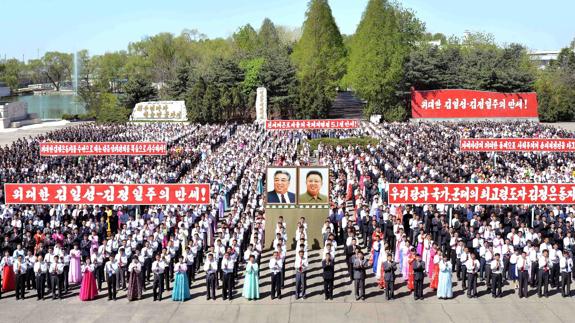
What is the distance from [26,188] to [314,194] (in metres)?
7.43

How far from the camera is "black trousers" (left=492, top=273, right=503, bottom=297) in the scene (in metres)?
14.1

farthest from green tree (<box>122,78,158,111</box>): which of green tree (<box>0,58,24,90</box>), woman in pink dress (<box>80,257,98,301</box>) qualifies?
green tree (<box>0,58,24,90</box>)

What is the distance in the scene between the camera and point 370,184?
24.1 metres

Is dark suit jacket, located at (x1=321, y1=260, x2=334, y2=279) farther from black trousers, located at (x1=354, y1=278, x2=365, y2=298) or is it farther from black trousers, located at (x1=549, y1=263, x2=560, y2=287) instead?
black trousers, located at (x1=549, y1=263, x2=560, y2=287)

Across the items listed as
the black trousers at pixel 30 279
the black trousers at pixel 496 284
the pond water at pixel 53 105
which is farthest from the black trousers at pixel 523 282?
the pond water at pixel 53 105

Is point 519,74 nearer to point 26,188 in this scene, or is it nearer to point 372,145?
point 372,145

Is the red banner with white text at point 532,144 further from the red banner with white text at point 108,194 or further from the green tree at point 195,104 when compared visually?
the green tree at point 195,104

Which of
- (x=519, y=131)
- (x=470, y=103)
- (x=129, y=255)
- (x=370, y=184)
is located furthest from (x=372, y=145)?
(x=129, y=255)

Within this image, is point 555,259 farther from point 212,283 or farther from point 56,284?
point 56,284

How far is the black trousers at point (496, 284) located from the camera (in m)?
14.1

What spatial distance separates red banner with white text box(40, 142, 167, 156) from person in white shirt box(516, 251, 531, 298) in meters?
15.7

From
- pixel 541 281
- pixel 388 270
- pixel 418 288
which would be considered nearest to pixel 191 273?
pixel 388 270

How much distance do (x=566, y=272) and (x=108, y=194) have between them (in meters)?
10.8

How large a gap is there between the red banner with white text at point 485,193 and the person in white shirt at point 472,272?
3126 mm
